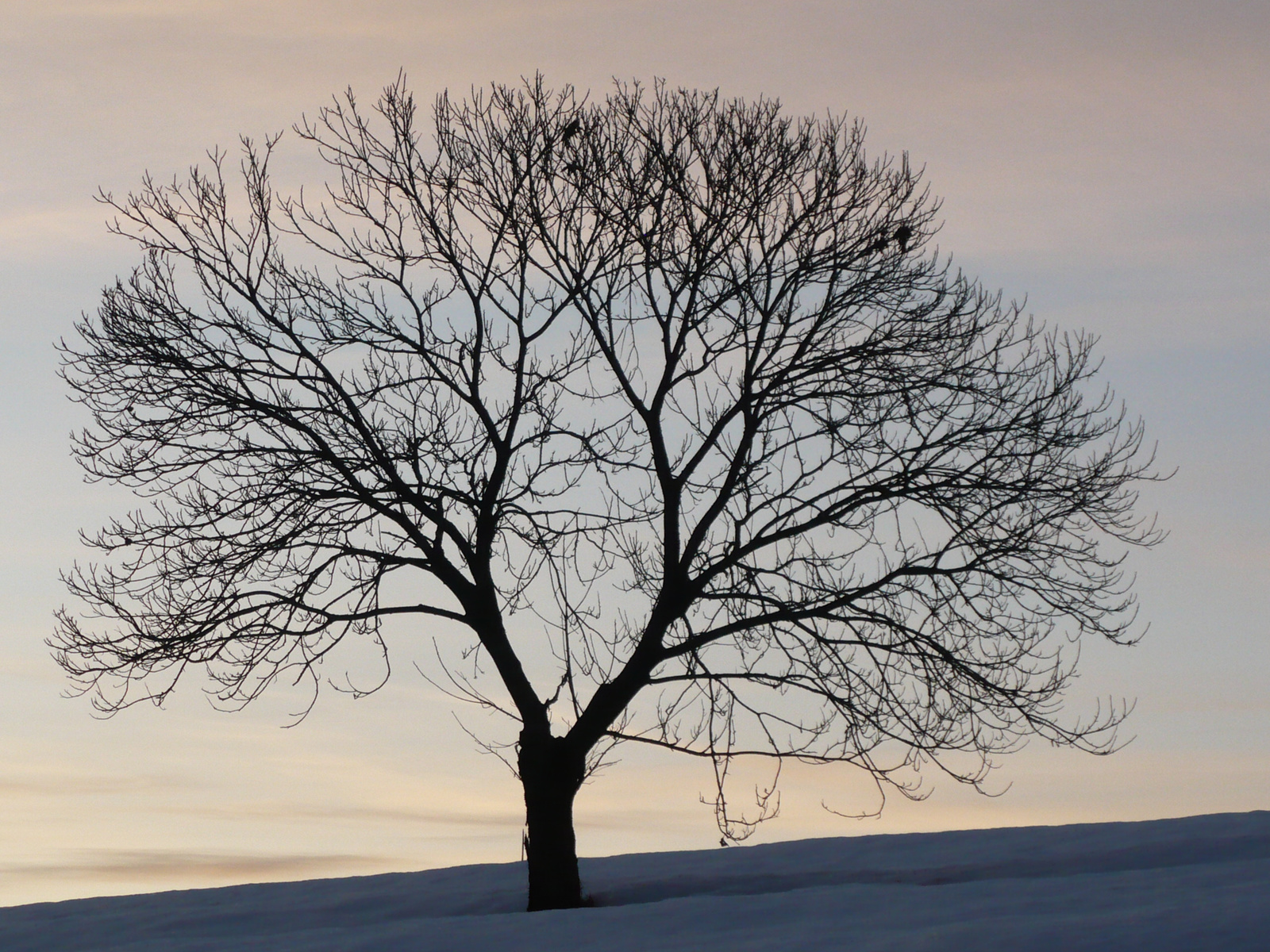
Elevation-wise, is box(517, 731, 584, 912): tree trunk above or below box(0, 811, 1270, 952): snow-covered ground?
above

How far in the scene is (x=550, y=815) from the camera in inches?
530

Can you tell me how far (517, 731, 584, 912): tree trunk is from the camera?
13.3m

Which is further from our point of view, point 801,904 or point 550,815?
point 550,815

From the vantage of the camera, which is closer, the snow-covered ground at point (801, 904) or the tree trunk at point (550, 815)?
the snow-covered ground at point (801, 904)

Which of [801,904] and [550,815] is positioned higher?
[550,815]

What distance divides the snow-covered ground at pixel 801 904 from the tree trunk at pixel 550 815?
1.54 feet

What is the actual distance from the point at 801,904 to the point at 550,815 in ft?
11.7

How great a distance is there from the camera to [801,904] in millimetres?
10531

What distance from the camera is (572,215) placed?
13789 millimetres

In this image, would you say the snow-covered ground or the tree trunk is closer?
the snow-covered ground

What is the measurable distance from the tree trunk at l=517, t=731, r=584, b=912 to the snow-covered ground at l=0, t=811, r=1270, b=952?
18.5 inches

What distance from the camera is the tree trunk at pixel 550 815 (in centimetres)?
1327

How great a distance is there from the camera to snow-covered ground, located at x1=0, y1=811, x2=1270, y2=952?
8898 millimetres

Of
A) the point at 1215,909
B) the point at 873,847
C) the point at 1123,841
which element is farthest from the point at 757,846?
the point at 1215,909
